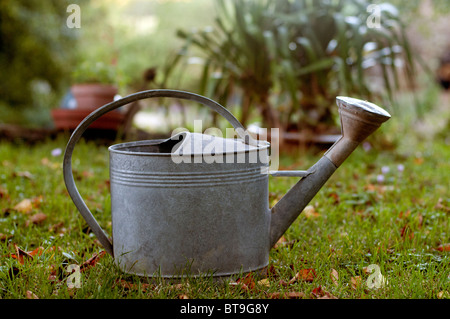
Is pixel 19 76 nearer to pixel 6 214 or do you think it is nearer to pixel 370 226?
pixel 6 214

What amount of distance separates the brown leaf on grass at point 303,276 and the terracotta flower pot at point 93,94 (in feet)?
10.4

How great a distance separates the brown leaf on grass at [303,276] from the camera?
1551 millimetres

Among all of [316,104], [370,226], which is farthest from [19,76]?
[370,226]

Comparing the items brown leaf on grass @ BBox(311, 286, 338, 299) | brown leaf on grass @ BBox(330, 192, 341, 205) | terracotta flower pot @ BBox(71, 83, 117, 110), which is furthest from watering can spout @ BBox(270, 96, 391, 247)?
terracotta flower pot @ BBox(71, 83, 117, 110)

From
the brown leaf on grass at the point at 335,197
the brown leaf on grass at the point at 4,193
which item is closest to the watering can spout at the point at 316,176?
the brown leaf on grass at the point at 335,197

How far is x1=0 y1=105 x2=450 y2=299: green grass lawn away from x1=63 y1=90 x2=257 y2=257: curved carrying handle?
15cm

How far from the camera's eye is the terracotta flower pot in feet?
14.2

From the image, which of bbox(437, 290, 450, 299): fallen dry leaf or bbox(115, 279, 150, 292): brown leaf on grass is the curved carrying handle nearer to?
bbox(115, 279, 150, 292): brown leaf on grass

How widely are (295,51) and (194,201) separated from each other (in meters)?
2.87

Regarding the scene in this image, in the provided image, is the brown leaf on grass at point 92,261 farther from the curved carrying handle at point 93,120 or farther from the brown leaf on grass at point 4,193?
the brown leaf on grass at point 4,193

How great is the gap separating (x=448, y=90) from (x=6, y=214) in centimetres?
1089

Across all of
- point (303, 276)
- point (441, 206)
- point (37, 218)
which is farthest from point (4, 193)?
point (441, 206)

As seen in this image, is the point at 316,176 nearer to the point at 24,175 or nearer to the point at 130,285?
the point at 130,285

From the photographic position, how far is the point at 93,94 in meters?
4.34
